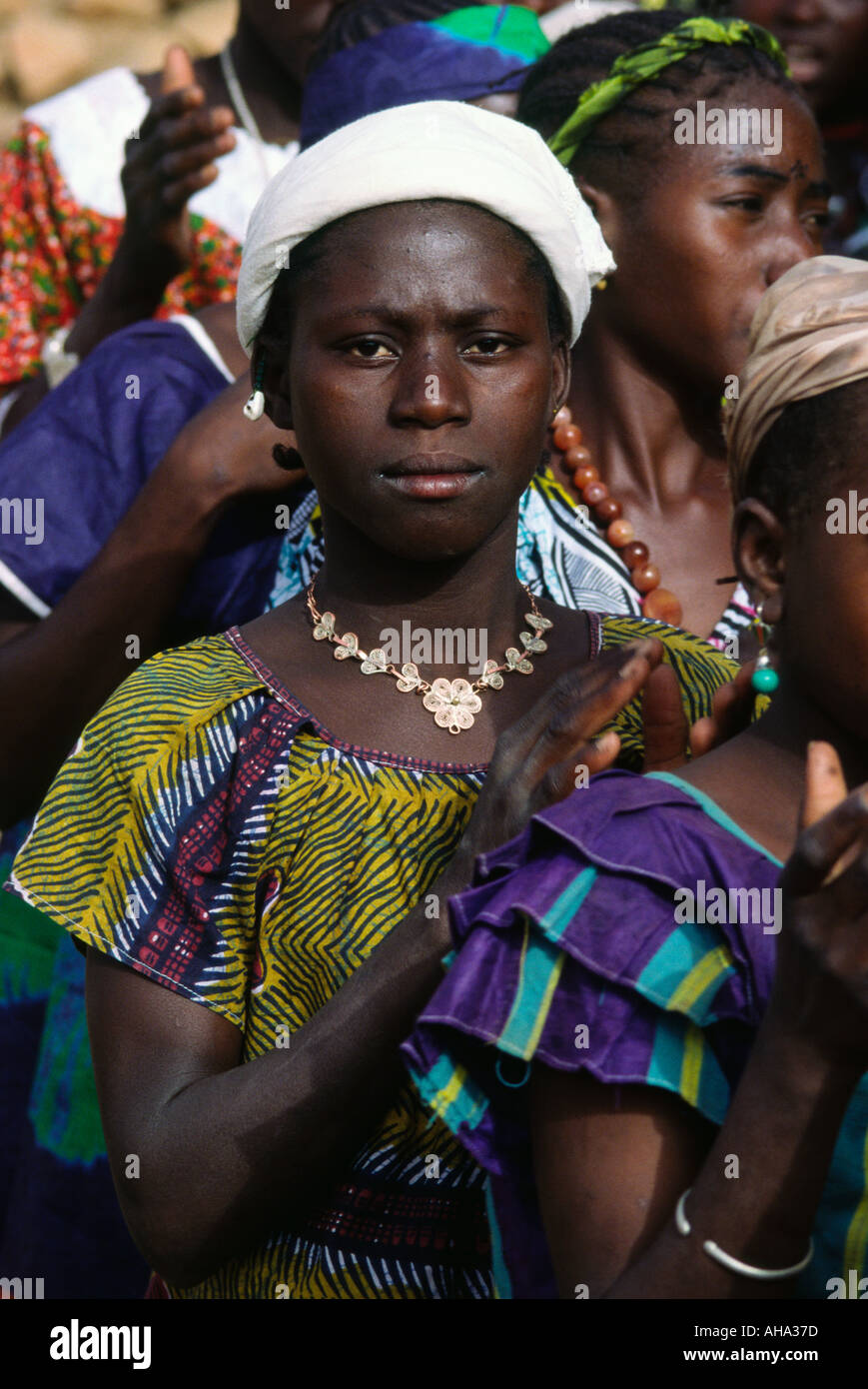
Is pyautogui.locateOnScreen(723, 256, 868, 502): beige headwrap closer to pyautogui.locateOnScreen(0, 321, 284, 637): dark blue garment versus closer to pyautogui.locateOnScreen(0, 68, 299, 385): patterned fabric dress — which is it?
pyautogui.locateOnScreen(0, 321, 284, 637): dark blue garment

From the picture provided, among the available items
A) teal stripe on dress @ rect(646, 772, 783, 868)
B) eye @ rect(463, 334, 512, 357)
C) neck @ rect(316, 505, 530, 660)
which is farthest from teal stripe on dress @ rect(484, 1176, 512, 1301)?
eye @ rect(463, 334, 512, 357)

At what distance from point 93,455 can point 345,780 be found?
1.15m

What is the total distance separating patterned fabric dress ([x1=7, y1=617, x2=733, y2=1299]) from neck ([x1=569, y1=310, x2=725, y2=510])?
1.19 metres

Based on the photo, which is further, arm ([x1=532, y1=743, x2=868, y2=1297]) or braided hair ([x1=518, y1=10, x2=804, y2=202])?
braided hair ([x1=518, y1=10, x2=804, y2=202])

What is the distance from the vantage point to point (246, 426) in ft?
9.52

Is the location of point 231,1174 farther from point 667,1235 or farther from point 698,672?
point 698,672

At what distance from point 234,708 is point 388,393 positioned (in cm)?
41

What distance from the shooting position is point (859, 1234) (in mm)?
1746

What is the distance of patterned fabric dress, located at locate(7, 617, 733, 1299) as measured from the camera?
2121mm

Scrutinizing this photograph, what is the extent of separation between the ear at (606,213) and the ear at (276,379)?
92 cm

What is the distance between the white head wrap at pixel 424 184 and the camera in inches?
87.5

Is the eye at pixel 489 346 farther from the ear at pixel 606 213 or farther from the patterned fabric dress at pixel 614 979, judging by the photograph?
the ear at pixel 606 213

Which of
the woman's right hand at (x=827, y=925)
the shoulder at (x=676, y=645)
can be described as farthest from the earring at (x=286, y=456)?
the woman's right hand at (x=827, y=925)

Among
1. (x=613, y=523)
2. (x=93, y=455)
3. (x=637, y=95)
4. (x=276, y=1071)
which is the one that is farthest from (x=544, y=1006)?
(x=637, y=95)
